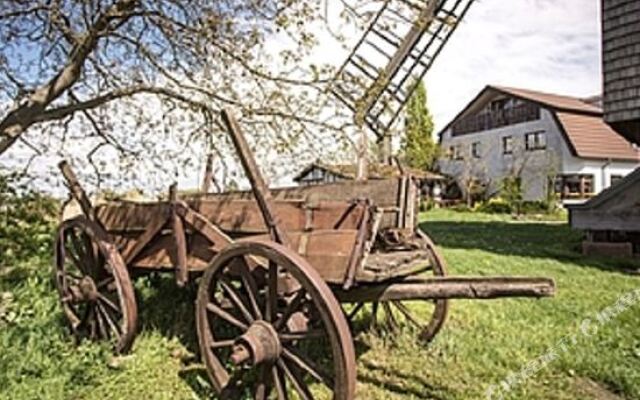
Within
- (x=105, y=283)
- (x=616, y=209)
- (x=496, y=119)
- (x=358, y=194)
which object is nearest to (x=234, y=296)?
(x=358, y=194)

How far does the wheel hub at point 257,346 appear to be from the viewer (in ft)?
10.1

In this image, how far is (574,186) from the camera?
104 ft

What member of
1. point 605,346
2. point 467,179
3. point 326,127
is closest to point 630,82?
point 605,346

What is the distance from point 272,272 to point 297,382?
0.60m

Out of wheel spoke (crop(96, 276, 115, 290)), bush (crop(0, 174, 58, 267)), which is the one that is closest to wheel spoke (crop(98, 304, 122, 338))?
wheel spoke (crop(96, 276, 115, 290))

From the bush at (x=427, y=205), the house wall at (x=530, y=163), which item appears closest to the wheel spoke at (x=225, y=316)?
the bush at (x=427, y=205)

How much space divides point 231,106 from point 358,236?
2000 mm

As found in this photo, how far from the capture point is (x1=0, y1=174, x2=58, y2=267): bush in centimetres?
608

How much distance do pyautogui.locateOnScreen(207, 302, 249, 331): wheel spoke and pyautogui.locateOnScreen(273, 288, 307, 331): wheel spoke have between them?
0.27 meters

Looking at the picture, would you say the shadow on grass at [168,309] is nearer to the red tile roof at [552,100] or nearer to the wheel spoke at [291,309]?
the wheel spoke at [291,309]

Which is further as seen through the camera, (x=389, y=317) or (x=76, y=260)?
(x=389, y=317)

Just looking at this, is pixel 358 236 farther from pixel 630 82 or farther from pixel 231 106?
pixel 630 82

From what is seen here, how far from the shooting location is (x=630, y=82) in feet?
29.3

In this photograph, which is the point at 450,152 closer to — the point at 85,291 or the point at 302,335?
the point at 85,291
